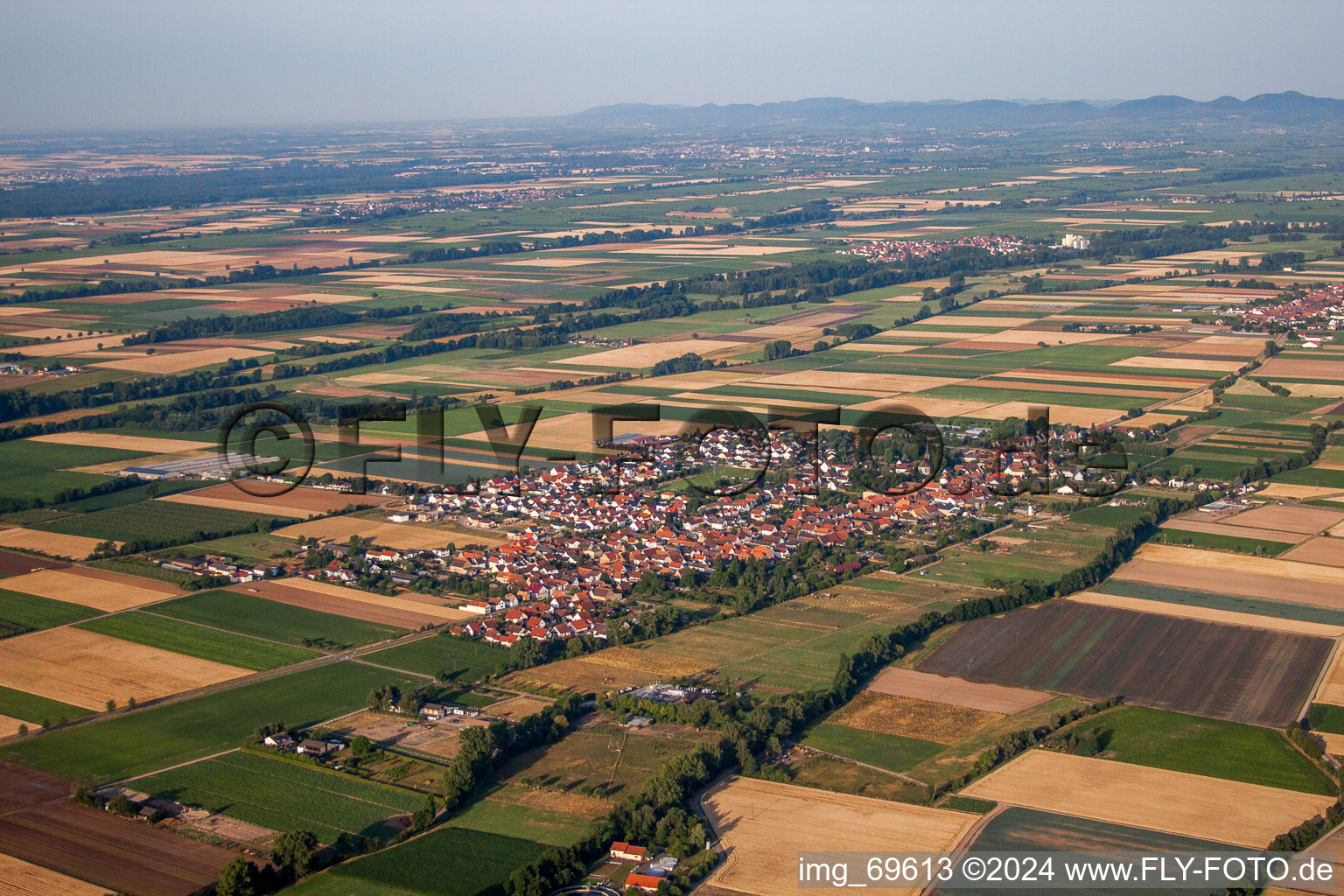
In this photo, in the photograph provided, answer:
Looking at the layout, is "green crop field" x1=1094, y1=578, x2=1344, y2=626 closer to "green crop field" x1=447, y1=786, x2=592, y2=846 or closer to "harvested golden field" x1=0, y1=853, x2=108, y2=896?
"green crop field" x1=447, y1=786, x2=592, y2=846

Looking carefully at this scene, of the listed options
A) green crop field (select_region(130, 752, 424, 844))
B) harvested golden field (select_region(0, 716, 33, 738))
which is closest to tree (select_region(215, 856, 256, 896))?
green crop field (select_region(130, 752, 424, 844))

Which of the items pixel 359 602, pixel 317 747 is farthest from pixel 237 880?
pixel 359 602

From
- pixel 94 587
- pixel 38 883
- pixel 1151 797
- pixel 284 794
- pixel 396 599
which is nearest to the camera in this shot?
pixel 38 883

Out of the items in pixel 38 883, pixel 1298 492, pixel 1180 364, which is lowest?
pixel 38 883

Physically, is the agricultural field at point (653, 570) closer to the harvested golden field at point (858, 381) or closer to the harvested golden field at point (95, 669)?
the harvested golden field at point (95, 669)

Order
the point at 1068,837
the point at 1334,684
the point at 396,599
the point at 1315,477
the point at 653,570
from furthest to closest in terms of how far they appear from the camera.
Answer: the point at 1315,477 → the point at 653,570 → the point at 396,599 → the point at 1334,684 → the point at 1068,837

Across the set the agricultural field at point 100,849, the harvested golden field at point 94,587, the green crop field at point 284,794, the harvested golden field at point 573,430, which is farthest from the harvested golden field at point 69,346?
the agricultural field at point 100,849

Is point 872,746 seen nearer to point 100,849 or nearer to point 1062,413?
point 100,849
